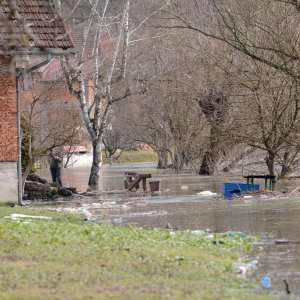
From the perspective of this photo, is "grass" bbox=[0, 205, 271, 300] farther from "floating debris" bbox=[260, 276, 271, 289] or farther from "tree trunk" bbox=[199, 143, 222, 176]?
"tree trunk" bbox=[199, 143, 222, 176]

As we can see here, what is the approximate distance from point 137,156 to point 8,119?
6606 centimetres

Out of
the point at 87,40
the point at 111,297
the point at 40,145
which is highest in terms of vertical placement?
the point at 87,40

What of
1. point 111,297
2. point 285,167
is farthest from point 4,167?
point 285,167

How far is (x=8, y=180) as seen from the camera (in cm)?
2564

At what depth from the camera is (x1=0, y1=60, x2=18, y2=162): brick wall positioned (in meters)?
25.7

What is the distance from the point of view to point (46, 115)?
128 ft

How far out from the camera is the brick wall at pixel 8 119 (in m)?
25.7

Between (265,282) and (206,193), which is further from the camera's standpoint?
(206,193)

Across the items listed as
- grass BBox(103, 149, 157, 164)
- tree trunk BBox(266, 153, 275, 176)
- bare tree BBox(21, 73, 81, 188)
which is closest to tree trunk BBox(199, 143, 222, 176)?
tree trunk BBox(266, 153, 275, 176)

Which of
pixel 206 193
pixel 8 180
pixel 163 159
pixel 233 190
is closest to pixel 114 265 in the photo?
pixel 8 180

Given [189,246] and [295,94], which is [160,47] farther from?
[189,246]

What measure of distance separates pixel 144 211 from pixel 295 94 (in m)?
14.4

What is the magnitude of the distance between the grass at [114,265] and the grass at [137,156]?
7379 centimetres

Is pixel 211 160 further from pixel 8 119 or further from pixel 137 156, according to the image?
pixel 137 156
